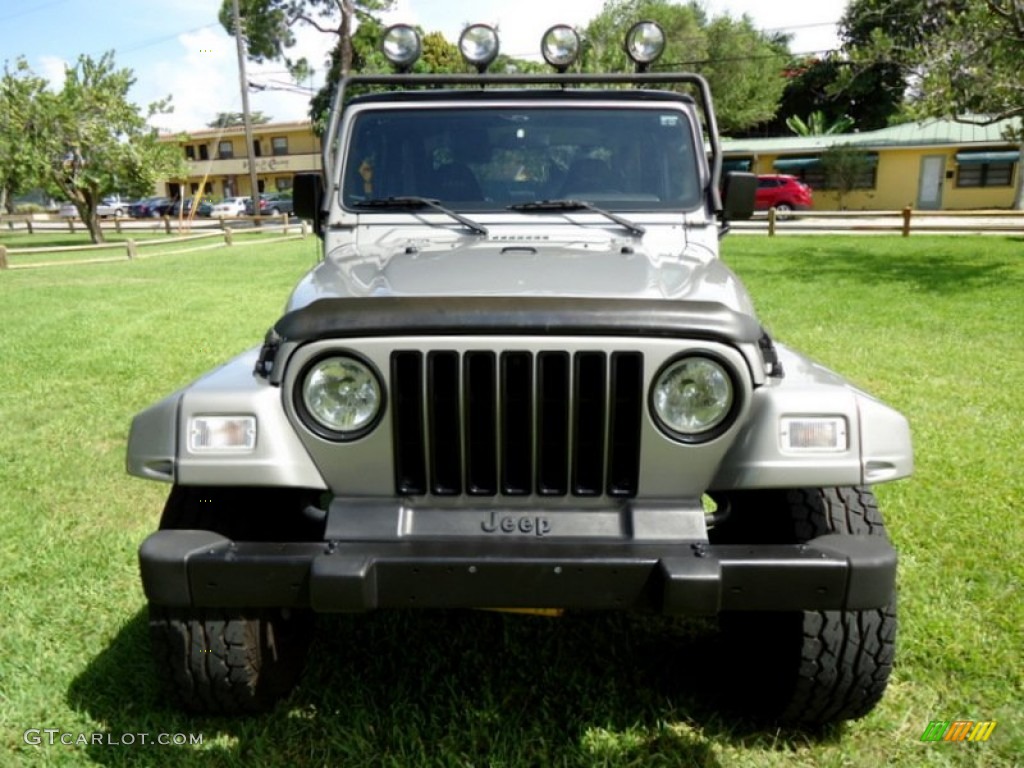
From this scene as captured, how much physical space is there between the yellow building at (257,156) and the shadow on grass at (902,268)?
131ft

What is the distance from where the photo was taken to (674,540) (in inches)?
83.0

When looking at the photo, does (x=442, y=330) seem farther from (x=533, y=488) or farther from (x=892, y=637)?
(x=892, y=637)

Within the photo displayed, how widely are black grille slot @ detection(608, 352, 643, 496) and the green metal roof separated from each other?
34.1 meters

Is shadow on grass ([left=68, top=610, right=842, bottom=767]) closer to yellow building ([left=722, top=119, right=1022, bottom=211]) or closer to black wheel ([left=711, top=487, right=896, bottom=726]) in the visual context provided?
black wheel ([left=711, top=487, right=896, bottom=726])

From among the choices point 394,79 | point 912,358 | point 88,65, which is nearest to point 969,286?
point 912,358

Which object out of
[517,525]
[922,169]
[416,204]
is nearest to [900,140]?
[922,169]

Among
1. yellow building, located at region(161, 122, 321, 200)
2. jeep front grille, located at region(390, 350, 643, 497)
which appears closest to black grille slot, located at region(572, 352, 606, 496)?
jeep front grille, located at region(390, 350, 643, 497)

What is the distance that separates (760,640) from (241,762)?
1530mm

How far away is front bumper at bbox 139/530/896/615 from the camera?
1.97 m

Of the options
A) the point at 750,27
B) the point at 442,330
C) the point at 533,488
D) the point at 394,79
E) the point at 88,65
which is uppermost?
the point at 750,27

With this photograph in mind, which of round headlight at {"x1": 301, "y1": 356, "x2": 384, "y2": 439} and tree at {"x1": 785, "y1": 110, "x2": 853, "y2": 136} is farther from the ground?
→ tree at {"x1": 785, "y1": 110, "x2": 853, "y2": 136}

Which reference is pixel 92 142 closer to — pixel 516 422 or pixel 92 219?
pixel 92 219

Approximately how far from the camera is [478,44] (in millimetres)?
3641

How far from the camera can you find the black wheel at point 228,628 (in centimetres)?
232
